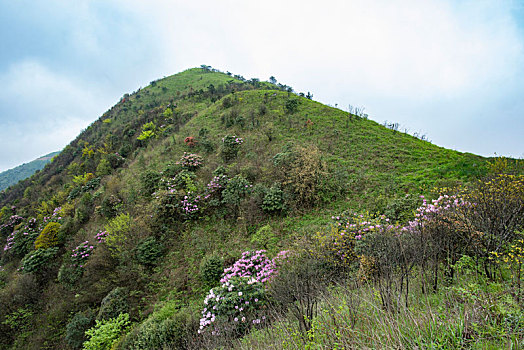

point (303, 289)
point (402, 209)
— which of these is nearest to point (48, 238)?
point (303, 289)

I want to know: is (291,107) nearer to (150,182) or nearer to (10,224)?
(150,182)

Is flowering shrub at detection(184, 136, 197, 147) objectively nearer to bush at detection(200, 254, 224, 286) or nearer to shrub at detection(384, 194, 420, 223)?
bush at detection(200, 254, 224, 286)

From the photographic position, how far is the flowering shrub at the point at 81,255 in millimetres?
9055

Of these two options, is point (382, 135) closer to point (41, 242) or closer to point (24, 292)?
point (24, 292)

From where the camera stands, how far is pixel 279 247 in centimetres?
698

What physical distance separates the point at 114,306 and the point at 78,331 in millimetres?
1268

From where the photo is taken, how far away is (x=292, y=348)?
8.48ft

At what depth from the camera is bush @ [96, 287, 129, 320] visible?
6312 millimetres

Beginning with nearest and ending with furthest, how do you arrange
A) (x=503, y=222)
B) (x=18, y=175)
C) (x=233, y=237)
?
(x=503, y=222), (x=233, y=237), (x=18, y=175)

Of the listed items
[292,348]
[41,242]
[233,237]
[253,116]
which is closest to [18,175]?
[41,242]

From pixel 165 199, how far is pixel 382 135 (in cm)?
1428

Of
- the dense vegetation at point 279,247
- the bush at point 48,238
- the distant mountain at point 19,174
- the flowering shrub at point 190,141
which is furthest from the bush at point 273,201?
the distant mountain at point 19,174

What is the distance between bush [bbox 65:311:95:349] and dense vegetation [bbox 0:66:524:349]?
48mm

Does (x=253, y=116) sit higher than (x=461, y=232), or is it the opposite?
(x=253, y=116)
